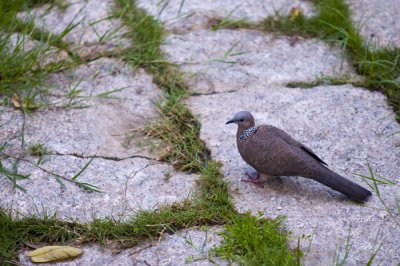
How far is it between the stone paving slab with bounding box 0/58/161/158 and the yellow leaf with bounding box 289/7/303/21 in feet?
4.41

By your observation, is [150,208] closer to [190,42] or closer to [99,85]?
[99,85]

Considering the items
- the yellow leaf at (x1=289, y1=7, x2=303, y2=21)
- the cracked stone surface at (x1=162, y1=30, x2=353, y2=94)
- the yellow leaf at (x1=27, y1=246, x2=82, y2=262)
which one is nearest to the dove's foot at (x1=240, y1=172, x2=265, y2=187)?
the cracked stone surface at (x1=162, y1=30, x2=353, y2=94)

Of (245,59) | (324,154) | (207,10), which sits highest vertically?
(207,10)

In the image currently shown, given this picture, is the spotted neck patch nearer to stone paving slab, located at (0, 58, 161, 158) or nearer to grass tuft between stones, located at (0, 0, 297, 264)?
grass tuft between stones, located at (0, 0, 297, 264)

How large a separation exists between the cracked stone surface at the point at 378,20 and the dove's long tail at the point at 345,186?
1671 millimetres

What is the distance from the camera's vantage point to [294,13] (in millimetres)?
4871

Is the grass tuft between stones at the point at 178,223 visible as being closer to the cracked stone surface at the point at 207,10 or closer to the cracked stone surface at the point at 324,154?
the cracked stone surface at the point at 324,154

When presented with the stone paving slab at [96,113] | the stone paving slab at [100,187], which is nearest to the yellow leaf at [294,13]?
the stone paving slab at [96,113]

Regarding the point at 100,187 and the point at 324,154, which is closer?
the point at 100,187

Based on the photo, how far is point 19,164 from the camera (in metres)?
3.58

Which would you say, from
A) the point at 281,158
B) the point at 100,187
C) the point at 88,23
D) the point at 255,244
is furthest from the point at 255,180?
the point at 88,23

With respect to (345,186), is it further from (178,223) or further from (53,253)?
(53,253)

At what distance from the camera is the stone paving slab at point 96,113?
3785mm

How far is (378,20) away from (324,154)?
1.70m
